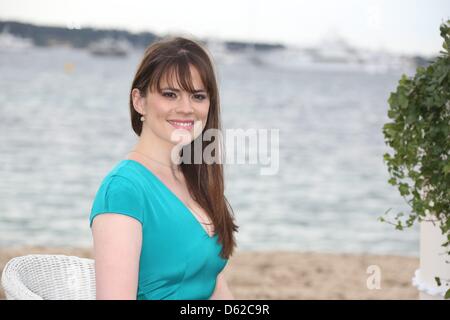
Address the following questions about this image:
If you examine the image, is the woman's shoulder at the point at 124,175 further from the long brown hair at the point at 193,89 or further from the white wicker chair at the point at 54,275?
the white wicker chair at the point at 54,275

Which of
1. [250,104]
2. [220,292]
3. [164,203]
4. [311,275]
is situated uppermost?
[250,104]

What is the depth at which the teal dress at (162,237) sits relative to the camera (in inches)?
65.2

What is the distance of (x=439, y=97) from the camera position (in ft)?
6.29

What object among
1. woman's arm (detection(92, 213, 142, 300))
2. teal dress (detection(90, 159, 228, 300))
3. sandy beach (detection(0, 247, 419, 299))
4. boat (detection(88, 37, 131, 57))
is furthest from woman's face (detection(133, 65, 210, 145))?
boat (detection(88, 37, 131, 57))

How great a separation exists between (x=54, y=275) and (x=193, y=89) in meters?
0.78

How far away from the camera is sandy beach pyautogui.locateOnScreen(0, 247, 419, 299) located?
192 inches

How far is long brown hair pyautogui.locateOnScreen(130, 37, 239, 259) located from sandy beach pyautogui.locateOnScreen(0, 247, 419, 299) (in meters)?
2.65

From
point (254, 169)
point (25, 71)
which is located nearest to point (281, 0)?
point (25, 71)

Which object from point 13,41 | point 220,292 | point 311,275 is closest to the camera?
point 220,292

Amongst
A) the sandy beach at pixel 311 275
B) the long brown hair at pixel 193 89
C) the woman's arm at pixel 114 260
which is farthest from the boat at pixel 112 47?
the woman's arm at pixel 114 260

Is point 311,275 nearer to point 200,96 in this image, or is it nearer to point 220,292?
point 220,292

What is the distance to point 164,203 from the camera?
174cm

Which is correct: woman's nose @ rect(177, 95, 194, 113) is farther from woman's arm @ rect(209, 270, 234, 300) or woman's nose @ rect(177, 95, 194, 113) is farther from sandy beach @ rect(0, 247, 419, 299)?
sandy beach @ rect(0, 247, 419, 299)

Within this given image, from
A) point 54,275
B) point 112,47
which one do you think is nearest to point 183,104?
point 54,275
